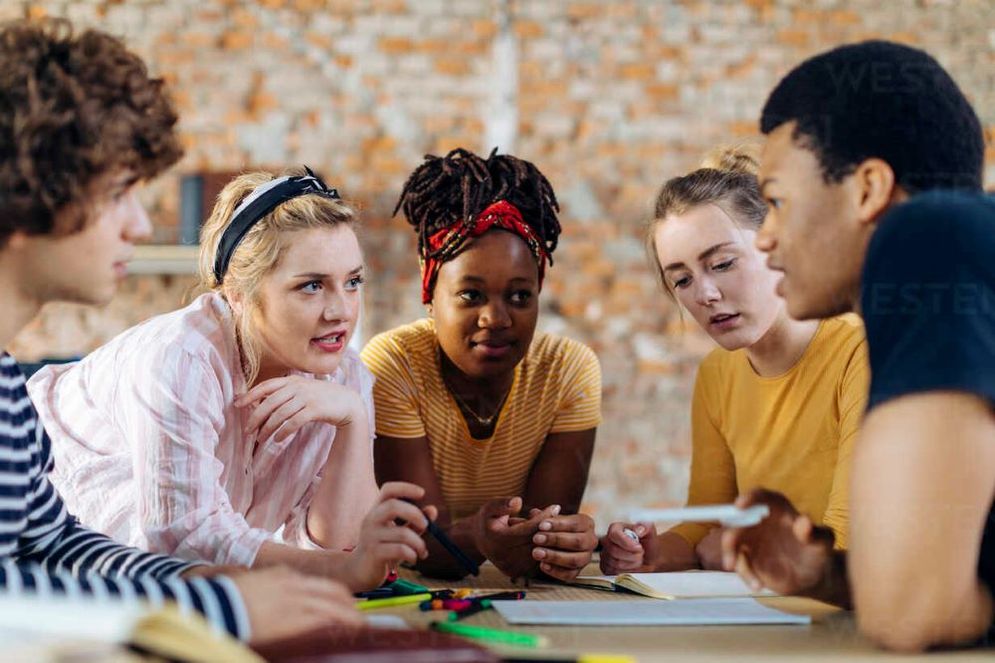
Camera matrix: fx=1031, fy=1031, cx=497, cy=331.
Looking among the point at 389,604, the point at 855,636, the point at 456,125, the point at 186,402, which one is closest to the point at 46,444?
the point at 186,402

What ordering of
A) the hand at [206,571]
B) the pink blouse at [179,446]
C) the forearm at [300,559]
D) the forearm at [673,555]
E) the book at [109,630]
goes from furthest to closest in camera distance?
1. the forearm at [673,555]
2. the pink blouse at [179,446]
3. the forearm at [300,559]
4. the hand at [206,571]
5. the book at [109,630]

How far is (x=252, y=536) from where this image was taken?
1326mm

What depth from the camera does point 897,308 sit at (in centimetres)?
94

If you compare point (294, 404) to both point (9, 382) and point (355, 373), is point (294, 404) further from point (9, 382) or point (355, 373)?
point (9, 382)

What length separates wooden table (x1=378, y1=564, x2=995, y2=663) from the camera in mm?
905

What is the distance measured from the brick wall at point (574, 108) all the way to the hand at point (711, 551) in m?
2.18

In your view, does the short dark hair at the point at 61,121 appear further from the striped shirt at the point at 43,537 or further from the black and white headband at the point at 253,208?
the black and white headband at the point at 253,208

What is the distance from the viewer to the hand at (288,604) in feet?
2.78

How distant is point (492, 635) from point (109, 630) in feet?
1.33

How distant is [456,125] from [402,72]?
0.28 meters

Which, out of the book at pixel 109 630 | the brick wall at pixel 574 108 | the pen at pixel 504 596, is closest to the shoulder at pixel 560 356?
the pen at pixel 504 596

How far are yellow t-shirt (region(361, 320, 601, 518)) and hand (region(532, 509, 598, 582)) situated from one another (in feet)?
1.58

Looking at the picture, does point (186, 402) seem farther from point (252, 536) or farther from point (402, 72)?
point (402, 72)

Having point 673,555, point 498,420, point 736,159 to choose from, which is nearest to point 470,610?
point 673,555
